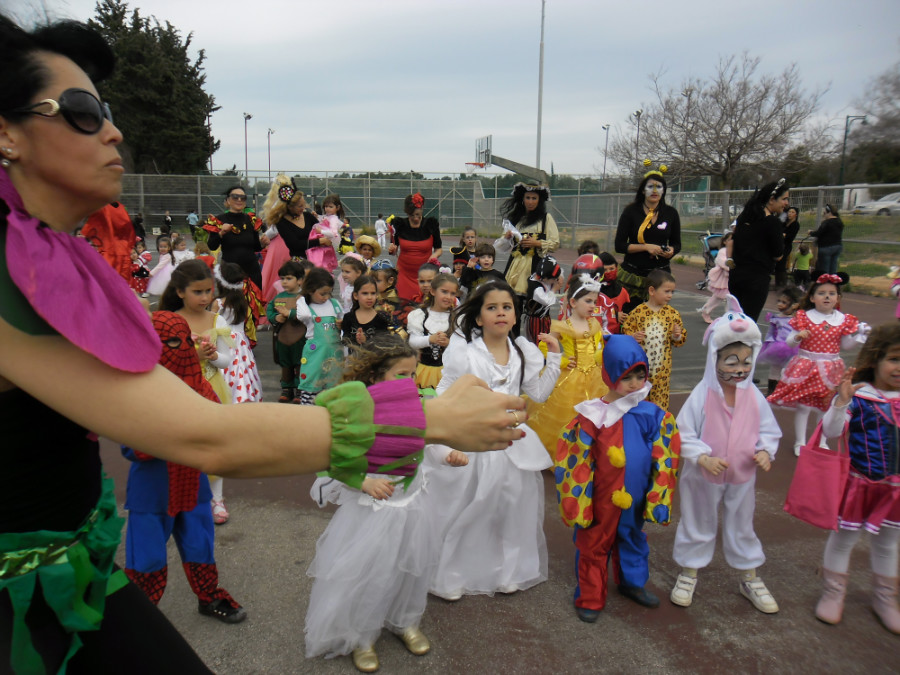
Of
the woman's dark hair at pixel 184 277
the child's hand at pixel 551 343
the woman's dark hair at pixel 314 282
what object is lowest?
the child's hand at pixel 551 343

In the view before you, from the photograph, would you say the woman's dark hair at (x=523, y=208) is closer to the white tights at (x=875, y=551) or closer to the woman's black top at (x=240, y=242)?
the woman's black top at (x=240, y=242)

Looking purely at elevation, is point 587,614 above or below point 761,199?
below

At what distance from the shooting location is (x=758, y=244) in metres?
6.06

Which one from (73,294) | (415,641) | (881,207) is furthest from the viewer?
(881,207)

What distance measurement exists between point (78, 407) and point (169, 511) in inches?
76.9

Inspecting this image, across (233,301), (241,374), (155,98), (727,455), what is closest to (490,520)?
(727,455)

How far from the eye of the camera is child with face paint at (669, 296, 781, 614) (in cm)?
335

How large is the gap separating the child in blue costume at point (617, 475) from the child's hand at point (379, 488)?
950 millimetres

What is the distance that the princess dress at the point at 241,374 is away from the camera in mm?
4945

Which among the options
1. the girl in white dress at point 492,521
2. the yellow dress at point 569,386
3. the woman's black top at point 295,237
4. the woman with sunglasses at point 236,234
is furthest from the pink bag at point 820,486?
the woman with sunglasses at point 236,234

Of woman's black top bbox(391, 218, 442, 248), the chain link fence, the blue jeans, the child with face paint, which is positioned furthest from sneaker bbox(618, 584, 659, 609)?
the chain link fence

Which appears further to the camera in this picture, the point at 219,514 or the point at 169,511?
the point at 219,514

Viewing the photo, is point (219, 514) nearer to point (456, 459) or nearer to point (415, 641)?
point (415, 641)

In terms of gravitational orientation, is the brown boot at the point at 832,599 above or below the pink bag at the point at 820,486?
below
